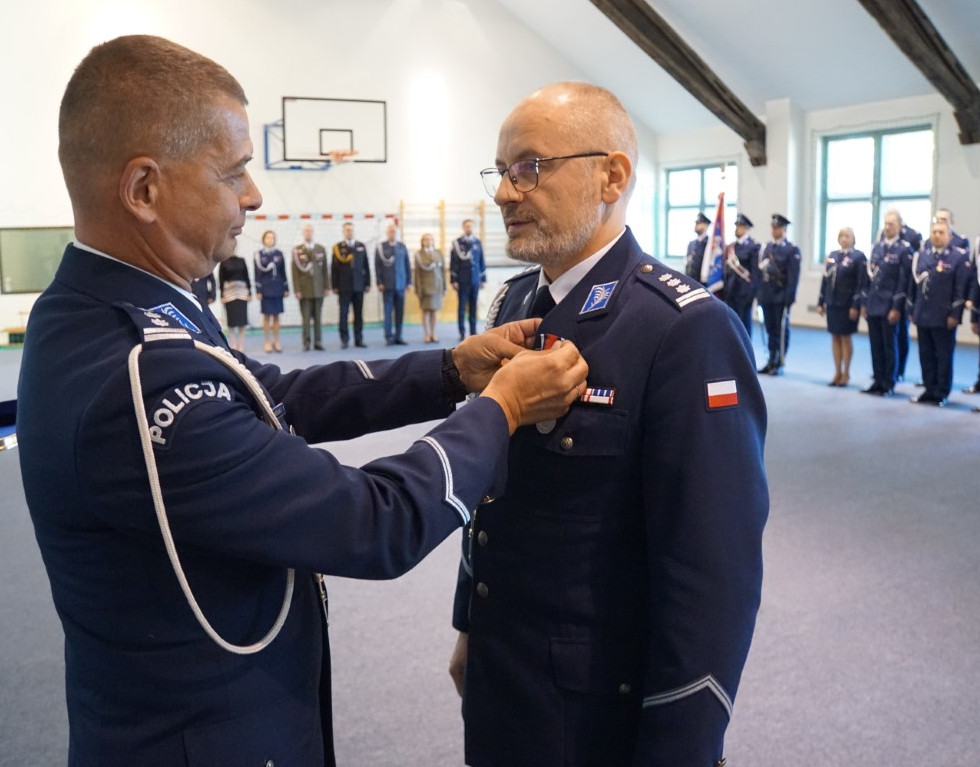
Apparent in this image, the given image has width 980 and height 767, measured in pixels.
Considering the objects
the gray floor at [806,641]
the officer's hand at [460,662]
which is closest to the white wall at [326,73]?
the gray floor at [806,641]

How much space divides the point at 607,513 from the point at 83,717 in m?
0.77

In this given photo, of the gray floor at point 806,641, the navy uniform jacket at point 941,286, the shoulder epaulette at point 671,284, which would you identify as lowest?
the gray floor at point 806,641

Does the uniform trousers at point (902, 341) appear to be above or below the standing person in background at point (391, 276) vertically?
below

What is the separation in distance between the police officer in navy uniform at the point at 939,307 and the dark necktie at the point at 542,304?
681 centimetres

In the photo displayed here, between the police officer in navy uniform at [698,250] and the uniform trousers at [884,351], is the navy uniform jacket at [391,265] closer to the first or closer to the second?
the police officer in navy uniform at [698,250]

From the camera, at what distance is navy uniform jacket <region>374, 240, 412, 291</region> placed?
12328 mm

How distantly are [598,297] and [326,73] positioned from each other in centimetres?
1349

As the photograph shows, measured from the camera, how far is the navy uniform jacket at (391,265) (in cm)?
1233

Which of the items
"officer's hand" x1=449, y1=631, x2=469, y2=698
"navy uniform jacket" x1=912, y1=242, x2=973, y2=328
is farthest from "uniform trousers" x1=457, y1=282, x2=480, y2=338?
"officer's hand" x1=449, y1=631, x2=469, y2=698

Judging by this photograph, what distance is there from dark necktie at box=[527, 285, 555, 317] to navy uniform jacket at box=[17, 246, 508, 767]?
41cm

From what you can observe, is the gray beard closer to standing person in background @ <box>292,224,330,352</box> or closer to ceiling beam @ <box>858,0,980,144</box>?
ceiling beam @ <box>858,0,980,144</box>

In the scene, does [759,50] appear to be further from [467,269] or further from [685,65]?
[467,269]

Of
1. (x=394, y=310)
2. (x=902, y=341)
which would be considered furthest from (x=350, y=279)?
(x=902, y=341)

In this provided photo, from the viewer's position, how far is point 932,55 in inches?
389
